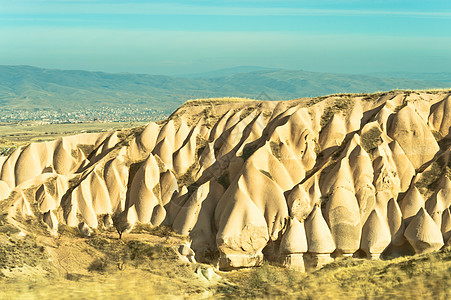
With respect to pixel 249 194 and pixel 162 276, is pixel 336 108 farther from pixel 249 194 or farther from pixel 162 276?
pixel 162 276

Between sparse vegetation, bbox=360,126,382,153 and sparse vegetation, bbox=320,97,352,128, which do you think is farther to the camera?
sparse vegetation, bbox=320,97,352,128

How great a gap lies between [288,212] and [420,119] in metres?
12.8

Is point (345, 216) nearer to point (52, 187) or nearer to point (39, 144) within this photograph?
point (52, 187)

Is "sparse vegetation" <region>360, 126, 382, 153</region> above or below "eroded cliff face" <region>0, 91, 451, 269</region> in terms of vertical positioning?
above

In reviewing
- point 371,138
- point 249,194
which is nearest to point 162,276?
point 249,194

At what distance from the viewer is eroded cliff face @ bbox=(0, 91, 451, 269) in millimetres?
37375

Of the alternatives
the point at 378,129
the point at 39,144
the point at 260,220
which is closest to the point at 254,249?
the point at 260,220

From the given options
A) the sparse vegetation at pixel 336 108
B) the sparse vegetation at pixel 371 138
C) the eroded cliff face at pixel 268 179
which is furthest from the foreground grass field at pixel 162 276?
the sparse vegetation at pixel 336 108

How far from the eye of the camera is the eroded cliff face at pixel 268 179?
123ft

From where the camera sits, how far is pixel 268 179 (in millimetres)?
39375

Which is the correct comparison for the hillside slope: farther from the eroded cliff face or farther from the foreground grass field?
the foreground grass field

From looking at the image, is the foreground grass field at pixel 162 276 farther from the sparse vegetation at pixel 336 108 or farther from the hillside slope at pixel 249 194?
the sparse vegetation at pixel 336 108

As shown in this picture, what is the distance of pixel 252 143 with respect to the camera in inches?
1754

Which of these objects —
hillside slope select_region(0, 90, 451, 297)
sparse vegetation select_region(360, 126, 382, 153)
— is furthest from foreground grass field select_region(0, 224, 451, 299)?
sparse vegetation select_region(360, 126, 382, 153)
